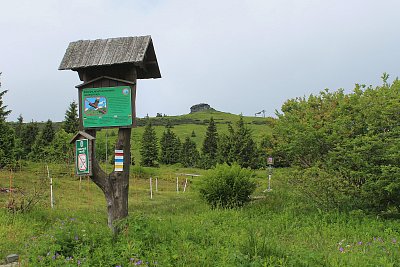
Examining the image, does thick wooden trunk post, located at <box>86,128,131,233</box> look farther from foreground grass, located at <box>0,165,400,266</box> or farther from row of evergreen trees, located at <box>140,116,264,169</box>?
row of evergreen trees, located at <box>140,116,264,169</box>

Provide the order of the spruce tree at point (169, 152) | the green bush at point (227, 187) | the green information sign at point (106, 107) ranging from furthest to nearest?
the spruce tree at point (169, 152)
the green bush at point (227, 187)
the green information sign at point (106, 107)

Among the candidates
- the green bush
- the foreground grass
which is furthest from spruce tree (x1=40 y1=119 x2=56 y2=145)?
the foreground grass

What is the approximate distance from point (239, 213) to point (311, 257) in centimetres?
570

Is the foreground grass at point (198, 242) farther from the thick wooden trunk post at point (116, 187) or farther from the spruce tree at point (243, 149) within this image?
the spruce tree at point (243, 149)

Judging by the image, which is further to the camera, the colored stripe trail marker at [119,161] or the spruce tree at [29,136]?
the spruce tree at [29,136]

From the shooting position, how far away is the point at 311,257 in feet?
14.7

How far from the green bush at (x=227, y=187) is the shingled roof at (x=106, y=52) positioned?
616 cm

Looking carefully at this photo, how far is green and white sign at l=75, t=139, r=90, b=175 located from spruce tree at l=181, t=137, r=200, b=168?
44.0 metres

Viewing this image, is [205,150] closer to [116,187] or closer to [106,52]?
[106,52]

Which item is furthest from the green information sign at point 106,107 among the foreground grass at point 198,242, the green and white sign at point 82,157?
the foreground grass at point 198,242

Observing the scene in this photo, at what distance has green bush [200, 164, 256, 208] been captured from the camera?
12.0 m

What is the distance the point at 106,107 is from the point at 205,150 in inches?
1878

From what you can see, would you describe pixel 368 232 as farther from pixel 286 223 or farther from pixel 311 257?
pixel 311 257

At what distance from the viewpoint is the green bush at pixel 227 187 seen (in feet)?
39.3
